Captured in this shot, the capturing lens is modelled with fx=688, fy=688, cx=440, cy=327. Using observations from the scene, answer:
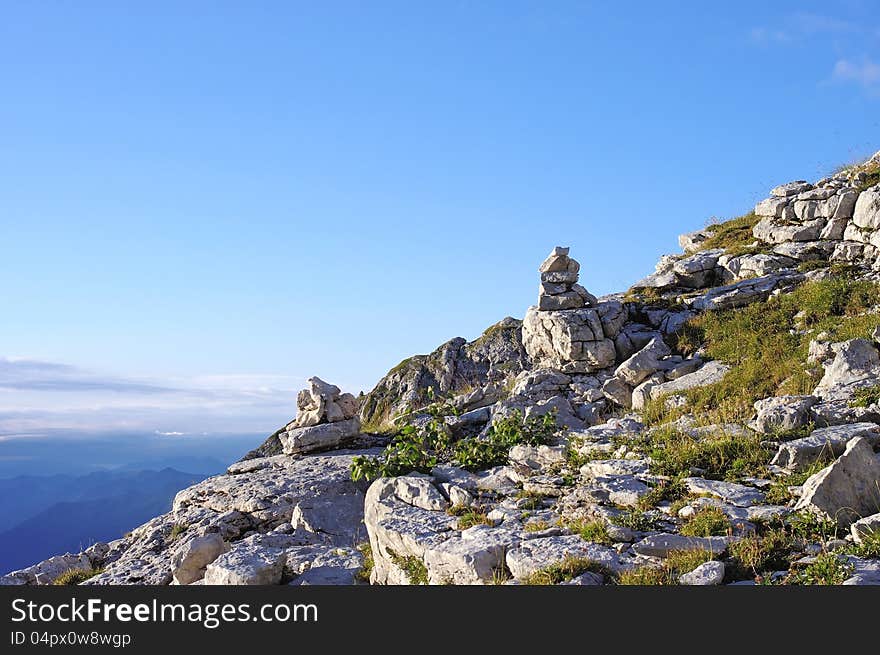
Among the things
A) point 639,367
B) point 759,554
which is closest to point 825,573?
point 759,554

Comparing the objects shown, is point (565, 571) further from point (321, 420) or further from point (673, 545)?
point (321, 420)

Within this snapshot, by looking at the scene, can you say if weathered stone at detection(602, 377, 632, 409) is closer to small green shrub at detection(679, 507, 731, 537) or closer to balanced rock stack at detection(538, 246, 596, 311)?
balanced rock stack at detection(538, 246, 596, 311)

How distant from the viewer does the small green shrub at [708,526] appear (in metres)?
11.0

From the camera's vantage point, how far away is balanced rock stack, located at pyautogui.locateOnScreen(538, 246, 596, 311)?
28125 mm

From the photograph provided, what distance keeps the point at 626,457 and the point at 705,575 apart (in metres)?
6.24

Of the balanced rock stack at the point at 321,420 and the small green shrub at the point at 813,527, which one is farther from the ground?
the balanced rock stack at the point at 321,420

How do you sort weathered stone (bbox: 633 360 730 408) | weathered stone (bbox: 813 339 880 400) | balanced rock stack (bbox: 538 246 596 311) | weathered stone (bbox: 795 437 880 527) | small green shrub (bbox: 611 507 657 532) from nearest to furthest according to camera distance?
weathered stone (bbox: 795 437 880 527) < small green shrub (bbox: 611 507 657 532) < weathered stone (bbox: 813 339 880 400) < weathered stone (bbox: 633 360 730 408) < balanced rock stack (bbox: 538 246 596 311)

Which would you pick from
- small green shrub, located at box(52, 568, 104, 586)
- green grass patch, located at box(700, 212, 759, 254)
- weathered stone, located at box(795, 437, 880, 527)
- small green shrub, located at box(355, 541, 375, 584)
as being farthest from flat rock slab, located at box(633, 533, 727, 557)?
green grass patch, located at box(700, 212, 759, 254)

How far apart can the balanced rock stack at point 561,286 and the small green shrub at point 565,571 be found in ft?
61.3

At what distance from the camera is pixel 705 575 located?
933cm

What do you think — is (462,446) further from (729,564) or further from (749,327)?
(749,327)

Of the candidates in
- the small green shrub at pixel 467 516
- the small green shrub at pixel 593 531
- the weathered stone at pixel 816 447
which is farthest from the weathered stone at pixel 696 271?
the small green shrub at pixel 593 531

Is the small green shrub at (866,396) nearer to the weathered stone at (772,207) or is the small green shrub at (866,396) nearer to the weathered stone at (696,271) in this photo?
the weathered stone at (696,271)

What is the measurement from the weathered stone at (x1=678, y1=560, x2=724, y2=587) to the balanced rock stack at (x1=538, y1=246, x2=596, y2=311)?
1903 centimetres
